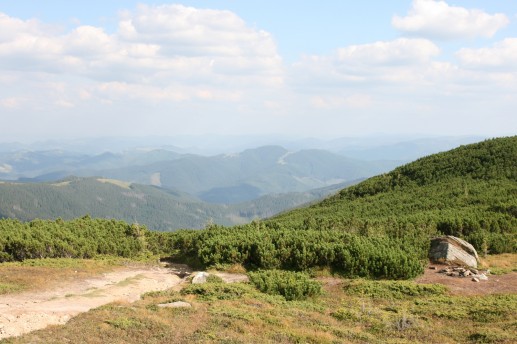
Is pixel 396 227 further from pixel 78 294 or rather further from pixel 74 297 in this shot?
pixel 74 297

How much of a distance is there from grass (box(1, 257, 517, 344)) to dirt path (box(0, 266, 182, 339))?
868 mm

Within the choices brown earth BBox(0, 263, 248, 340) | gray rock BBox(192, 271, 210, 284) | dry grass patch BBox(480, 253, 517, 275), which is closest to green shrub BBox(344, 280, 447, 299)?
brown earth BBox(0, 263, 248, 340)

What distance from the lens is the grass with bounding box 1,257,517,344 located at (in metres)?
12.5

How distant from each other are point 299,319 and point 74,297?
32.3 ft

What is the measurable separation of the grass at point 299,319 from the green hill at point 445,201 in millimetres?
13635

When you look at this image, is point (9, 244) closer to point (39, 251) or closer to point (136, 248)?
point (39, 251)

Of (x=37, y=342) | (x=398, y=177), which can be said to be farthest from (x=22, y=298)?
(x=398, y=177)

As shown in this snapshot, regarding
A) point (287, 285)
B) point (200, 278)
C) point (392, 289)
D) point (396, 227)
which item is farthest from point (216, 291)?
point (396, 227)

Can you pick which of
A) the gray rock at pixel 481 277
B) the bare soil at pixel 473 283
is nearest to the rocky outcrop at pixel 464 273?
the gray rock at pixel 481 277

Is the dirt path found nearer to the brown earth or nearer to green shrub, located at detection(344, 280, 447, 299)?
the brown earth

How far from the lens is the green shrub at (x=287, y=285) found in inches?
723

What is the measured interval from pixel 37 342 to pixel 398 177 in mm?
62732

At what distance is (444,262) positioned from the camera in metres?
25.7

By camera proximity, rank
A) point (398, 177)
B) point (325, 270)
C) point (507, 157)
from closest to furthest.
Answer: point (325, 270) → point (507, 157) → point (398, 177)
